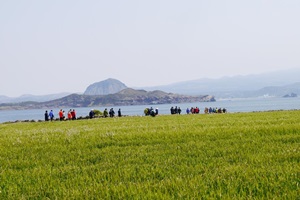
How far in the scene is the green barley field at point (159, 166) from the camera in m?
7.54

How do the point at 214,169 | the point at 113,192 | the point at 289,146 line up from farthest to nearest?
the point at 289,146 → the point at 214,169 → the point at 113,192

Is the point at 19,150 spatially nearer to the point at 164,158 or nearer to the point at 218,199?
the point at 164,158

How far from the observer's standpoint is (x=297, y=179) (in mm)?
7770

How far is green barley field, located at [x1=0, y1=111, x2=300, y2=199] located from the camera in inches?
297

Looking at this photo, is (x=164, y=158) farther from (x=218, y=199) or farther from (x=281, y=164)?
(x=218, y=199)

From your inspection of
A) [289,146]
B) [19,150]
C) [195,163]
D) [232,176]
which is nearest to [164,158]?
[195,163]

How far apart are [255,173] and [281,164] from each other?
1.20 m

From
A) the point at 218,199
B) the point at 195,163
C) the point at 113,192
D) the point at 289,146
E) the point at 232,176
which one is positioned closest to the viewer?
the point at 218,199

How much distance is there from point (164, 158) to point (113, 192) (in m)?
3.57

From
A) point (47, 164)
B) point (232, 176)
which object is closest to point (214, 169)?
point (232, 176)

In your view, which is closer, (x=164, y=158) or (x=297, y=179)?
(x=297, y=179)

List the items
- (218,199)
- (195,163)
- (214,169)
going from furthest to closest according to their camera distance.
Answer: (195,163) < (214,169) < (218,199)

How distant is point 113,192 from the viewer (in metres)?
7.71

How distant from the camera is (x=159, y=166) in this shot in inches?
389
